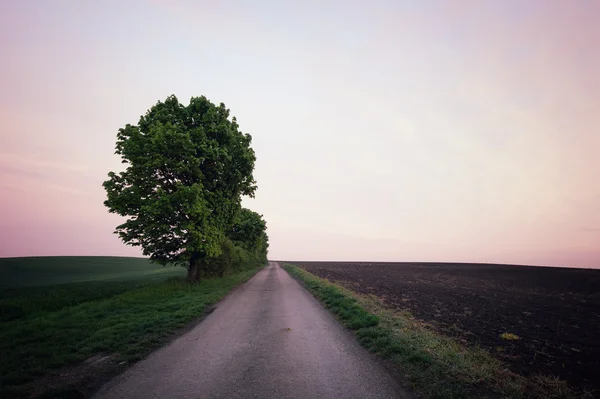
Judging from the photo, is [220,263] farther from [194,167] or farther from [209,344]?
[209,344]

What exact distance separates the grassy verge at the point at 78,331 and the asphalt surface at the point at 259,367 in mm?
1388

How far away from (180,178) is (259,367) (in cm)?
1713

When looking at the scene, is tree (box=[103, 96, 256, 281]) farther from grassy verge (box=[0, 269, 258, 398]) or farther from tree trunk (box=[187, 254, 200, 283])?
grassy verge (box=[0, 269, 258, 398])

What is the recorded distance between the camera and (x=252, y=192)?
2534 cm

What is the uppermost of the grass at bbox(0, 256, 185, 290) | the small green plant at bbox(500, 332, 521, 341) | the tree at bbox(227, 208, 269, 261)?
the tree at bbox(227, 208, 269, 261)

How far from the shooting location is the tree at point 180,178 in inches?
717

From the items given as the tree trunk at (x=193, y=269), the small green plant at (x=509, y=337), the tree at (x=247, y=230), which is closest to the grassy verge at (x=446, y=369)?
the small green plant at (x=509, y=337)

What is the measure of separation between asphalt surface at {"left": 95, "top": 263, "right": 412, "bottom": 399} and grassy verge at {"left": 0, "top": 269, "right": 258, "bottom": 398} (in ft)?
4.55

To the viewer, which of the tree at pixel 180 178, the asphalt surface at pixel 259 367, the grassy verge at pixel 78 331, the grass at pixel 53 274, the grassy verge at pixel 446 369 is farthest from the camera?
the grass at pixel 53 274

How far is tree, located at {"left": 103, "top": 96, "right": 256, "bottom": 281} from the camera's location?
1822 cm

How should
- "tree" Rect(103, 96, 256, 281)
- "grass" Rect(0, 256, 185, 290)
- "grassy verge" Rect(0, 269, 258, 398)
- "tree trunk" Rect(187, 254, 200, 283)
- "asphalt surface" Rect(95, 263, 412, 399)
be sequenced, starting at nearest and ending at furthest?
Answer: "asphalt surface" Rect(95, 263, 412, 399) → "grassy verge" Rect(0, 269, 258, 398) → "tree" Rect(103, 96, 256, 281) → "tree trunk" Rect(187, 254, 200, 283) → "grass" Rect(0, 256, 185, 290)

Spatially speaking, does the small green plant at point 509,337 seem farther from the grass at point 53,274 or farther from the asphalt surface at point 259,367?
the grass at point 53,274

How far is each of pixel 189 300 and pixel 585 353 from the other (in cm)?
1886

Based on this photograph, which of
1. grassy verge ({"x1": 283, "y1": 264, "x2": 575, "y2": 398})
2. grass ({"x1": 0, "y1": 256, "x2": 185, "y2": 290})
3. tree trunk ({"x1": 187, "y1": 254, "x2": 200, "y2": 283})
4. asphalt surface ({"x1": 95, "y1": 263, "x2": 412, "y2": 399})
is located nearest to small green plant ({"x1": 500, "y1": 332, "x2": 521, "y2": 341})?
grassy verge ({"x1": 283, "y1": 264, "x2": 575, "y2": 398})
